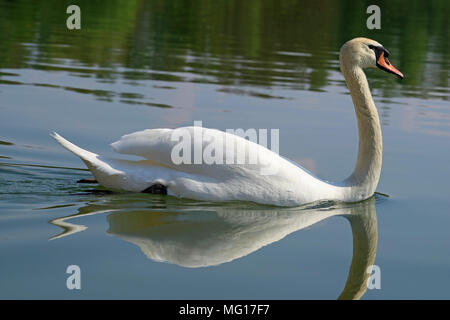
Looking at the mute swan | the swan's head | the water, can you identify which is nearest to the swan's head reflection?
the water

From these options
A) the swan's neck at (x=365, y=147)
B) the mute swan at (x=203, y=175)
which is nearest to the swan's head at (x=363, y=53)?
the swan's neck at (x=365, y=147)

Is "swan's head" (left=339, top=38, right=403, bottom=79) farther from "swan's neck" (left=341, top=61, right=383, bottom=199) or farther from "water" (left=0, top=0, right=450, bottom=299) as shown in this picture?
"water" (left=0, top=0, right=450, bottom=299)

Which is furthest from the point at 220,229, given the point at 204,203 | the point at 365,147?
the point at 365,147

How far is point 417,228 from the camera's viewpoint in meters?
6.57

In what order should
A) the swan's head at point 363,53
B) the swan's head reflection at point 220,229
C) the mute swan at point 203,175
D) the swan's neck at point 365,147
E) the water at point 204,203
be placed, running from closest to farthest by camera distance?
the water at point 204,203
the swan's head reflection at point 220,229
the mute swan at point 203,175
the swan's neck at point 365,147
the swan's head at point 363,53

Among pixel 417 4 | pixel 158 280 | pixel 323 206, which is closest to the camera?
pixel 158 280

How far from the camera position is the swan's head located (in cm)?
727

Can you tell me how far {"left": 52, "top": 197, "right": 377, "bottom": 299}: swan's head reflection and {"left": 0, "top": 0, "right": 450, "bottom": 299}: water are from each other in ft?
0.05

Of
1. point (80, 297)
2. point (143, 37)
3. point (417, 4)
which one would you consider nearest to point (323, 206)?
point (80, 297)

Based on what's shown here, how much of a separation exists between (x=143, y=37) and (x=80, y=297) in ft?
60.5

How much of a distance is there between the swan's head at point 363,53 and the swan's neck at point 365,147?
2.7 inches

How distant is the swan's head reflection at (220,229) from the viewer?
538cm

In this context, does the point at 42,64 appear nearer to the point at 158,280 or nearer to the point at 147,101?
the point at 147,101

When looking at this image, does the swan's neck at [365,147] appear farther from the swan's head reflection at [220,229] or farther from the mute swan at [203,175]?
the mute swan at [203,175]
